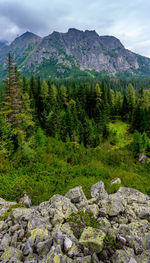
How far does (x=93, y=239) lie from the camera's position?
20.1ft

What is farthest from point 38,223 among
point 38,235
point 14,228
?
point 14,228

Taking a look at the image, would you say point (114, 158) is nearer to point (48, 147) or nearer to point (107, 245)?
point (48, 147)

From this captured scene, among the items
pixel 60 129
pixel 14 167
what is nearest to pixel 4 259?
pixel 14 167

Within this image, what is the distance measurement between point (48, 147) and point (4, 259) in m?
19.0

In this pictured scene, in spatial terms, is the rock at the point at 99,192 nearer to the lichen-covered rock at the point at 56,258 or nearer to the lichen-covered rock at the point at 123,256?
the lichen-covered rock at the point at 123,256

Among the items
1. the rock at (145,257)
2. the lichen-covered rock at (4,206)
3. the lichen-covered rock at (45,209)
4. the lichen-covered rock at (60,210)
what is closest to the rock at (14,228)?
the lichen-covered rock at (45,209)

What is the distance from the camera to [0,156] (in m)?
17.0

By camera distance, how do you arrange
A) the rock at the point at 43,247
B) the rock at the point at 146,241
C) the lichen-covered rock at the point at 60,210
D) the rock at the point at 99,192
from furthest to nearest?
the rock at the point at 99,192 → the lichen-covered rock at the point at 60,210 → the rock at the point at 146,241 → the rock at the point at 43,247

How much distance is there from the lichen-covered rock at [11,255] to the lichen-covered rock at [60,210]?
6.75 feet

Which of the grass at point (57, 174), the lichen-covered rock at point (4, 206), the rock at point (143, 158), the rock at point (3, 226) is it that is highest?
the rock at point (3, 226)

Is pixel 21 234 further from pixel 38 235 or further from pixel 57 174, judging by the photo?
pixel 57 174

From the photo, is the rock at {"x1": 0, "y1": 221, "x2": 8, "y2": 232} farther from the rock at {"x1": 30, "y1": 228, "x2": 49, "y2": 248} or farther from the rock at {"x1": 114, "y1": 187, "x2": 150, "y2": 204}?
the rock at {"x1": 114, "y1": 187, "x2": 150, "y2": 204}

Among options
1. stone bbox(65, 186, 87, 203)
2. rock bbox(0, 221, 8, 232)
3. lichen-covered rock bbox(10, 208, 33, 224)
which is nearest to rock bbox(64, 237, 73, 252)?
lichen-covered rock bbox(10, 208, 33, 224)

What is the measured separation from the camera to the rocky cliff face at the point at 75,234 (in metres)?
5.68
